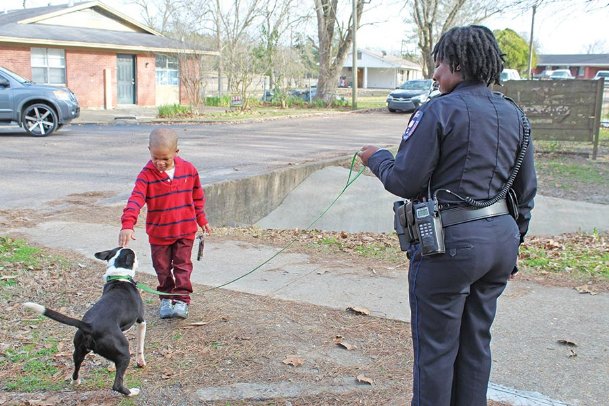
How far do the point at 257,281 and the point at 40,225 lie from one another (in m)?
3.35

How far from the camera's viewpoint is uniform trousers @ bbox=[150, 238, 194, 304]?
463cm

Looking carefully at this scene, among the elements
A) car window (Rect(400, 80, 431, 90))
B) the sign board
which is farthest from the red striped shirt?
car window (Rect(400, 80, 431, 90))

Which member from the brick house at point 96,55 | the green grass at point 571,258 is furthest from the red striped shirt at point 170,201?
the brick house at point 96,55

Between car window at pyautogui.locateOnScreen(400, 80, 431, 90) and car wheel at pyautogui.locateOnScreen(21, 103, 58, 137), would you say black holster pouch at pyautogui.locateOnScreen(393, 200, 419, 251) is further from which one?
car window at pyautogui.locateOnScreen(400, 80, 431, 90)

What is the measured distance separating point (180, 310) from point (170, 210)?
0.77 m

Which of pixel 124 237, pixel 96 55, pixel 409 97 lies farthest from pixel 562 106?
pixel 96 55

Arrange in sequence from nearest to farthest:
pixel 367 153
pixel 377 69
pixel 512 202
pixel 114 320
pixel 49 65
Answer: pixel 512 202 < pixel 367 153 < pixel 114 320 < pixel 49 65 < pixel 377 69

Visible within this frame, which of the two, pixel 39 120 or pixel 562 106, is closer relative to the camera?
pixel 562 106

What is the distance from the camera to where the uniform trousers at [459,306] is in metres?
2.70

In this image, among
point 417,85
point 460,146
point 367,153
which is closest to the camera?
point 460,146

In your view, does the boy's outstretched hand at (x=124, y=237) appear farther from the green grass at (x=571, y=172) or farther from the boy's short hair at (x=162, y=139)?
the green grass at (x=571, y=172)

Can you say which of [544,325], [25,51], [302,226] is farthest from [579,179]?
[25,51]

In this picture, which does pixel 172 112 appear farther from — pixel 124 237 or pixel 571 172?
pixel 124 237

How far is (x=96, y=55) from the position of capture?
3000cm
